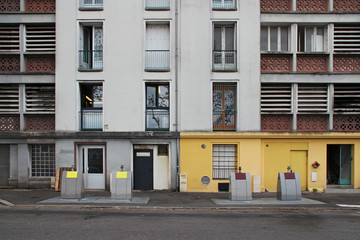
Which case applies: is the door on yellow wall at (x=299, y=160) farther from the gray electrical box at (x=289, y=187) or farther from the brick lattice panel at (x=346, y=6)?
the brick lattice panel at (x=346, y=6)

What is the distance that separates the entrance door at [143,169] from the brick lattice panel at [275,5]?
952cm

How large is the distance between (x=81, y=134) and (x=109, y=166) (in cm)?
212

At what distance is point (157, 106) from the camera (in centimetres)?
1363

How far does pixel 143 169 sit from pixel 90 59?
6.44m

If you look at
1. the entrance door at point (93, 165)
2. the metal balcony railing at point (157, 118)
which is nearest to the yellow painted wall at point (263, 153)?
the metal balcony railing at point (157, 118)

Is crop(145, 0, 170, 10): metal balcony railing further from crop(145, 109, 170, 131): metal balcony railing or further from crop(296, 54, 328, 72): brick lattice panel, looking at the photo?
crop(296, 54, 328, 72): brick lattice panel

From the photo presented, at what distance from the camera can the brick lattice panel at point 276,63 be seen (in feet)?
44.6

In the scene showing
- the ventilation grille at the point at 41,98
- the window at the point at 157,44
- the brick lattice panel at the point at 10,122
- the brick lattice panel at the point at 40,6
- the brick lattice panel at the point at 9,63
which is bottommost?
the brick lattice panel at the point at 10,122

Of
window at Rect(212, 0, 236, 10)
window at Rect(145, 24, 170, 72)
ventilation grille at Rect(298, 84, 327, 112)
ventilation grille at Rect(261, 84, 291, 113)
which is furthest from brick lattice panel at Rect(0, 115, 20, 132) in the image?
ventilation grille at Rect(298, 84, 327, 112)

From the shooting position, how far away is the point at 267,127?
1358 cm

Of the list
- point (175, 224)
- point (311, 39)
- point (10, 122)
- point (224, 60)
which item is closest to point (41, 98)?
point (10, 122)

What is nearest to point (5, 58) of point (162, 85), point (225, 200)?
point (162, 85)

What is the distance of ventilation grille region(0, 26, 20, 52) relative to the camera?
13609 millimetres

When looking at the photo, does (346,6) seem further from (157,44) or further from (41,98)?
(41,98)
